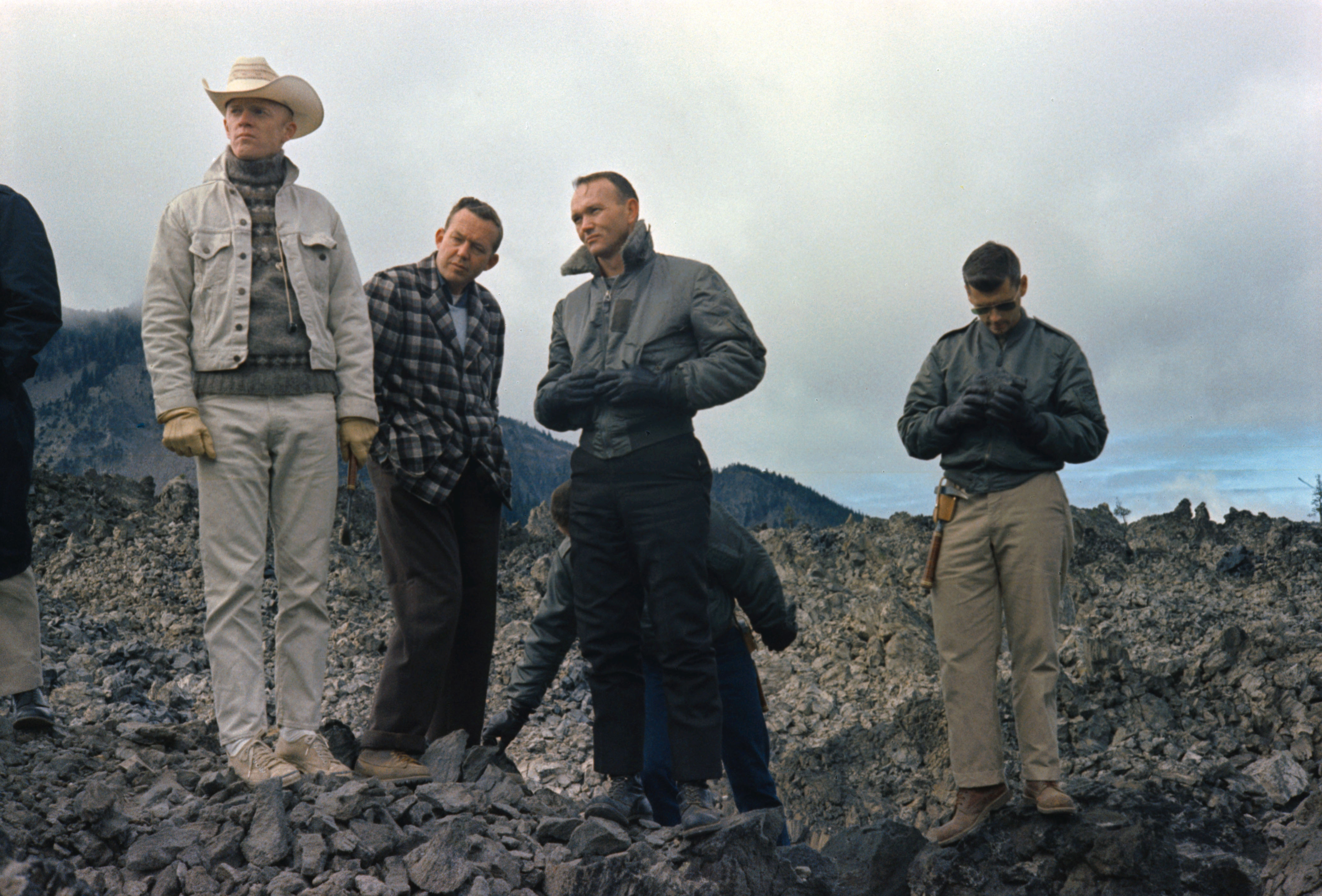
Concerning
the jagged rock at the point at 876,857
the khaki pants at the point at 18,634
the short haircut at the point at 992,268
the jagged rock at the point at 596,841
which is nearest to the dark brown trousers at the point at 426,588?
the jagged rock at the point at 596,841

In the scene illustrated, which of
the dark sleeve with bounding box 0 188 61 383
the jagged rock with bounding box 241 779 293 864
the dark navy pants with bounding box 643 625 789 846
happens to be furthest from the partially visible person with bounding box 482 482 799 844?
the dark sleeve with bounding box 0 188 61 383

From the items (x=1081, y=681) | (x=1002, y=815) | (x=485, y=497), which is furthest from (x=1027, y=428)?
(x=1081, y=681)

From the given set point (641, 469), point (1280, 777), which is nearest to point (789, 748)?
point (1280, 777)

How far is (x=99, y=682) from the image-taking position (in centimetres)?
723

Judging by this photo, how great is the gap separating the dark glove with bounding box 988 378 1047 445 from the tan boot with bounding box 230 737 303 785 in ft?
9.66

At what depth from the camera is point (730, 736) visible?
424 cm

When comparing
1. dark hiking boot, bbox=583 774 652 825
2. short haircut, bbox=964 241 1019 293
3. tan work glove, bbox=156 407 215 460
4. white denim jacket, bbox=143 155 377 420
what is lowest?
dark hiking boot, bbox=583 774 652 825

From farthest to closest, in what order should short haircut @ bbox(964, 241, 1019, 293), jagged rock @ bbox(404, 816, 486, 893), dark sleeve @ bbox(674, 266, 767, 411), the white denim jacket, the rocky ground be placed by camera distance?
short haircut @ bbox(964, 241, 1019, 293) < dark sleeve @ bbox(674, 266, 767, 411) < the white denim jacket < the rocky ground < jagged rock @ bbox(404, 816, 486, 893)

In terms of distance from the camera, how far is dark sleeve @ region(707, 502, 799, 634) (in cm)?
423

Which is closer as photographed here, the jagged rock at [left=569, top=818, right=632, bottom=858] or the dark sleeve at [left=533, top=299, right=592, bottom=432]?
the jagged rock at [left=569, top=818, right=632, bottom=858]

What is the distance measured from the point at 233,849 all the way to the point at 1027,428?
10.5 feet

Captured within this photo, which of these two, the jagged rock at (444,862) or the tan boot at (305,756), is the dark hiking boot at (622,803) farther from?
the tan boot at (305,756)

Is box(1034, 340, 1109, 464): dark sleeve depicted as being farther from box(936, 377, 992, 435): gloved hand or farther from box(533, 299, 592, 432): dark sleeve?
box(533, 299, 592, 432): dark sleeve

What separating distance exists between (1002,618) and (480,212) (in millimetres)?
2747
